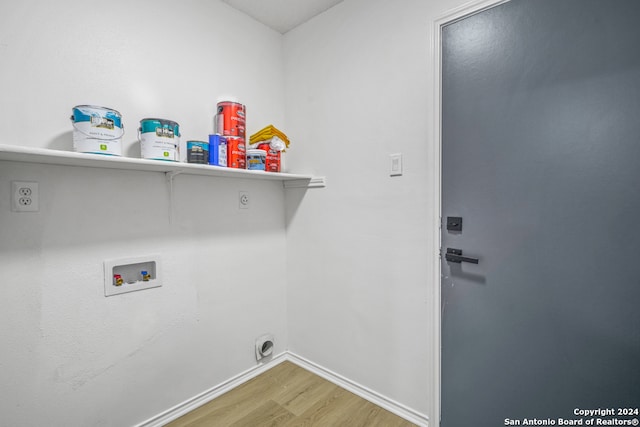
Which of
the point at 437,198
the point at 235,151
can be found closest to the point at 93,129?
the point at 235,151

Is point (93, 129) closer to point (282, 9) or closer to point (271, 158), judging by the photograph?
point (271, 158)

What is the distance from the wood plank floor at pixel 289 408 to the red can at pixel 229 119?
157 centimetres

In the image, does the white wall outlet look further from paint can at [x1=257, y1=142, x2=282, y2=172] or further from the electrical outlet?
paint can at [x1=257, y1=142, x2=282, y2=172]

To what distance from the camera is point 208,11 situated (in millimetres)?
1707

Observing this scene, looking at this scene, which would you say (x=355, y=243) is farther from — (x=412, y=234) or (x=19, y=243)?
(x=19, y=243)

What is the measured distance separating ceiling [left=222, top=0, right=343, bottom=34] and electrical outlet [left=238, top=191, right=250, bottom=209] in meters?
1.19

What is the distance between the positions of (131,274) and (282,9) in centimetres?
183

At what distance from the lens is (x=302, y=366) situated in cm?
204

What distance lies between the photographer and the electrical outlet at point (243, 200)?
6.13 feet

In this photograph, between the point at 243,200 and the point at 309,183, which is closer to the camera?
the point at 243,200

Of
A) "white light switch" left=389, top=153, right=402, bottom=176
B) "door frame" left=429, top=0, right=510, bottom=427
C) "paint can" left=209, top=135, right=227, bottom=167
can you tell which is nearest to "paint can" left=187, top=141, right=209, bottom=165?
"paint can" left=209, top=135, right=227, bottom=167

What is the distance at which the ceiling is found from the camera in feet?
5.83

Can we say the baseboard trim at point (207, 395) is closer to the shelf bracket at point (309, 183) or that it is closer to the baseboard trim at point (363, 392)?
the baseboard trim at point (363, 392)

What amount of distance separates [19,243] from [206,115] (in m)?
1.05
